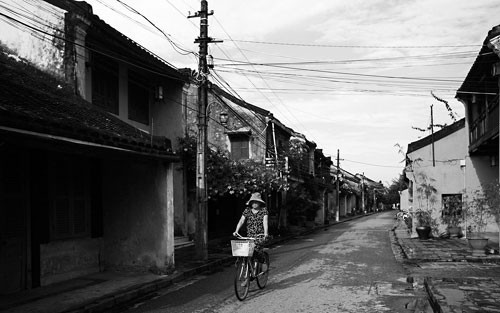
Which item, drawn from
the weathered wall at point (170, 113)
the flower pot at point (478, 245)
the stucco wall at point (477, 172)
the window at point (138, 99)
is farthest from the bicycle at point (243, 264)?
the stucco wall at point (477, 172)

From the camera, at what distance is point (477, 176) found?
67.0 feet

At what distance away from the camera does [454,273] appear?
459 inches

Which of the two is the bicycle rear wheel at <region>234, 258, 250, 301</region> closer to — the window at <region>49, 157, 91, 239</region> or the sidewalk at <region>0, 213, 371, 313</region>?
the sidewalk at <region>0, 213, 371, 313</region>

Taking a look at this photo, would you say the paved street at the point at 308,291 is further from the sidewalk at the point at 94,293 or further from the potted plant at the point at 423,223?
the potted plant at the point at 423,223

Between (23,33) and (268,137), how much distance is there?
1738 centimetres

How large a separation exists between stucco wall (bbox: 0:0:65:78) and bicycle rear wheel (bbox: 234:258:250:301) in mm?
6474

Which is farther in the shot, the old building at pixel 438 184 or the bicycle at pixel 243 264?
the old building at pixel 438 184

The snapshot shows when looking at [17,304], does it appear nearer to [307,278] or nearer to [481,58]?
[307,278]

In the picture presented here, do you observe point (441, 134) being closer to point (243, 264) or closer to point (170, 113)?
point (170, 113)

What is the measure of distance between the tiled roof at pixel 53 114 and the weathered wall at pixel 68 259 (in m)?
2.64

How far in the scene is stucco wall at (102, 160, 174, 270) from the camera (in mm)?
11203

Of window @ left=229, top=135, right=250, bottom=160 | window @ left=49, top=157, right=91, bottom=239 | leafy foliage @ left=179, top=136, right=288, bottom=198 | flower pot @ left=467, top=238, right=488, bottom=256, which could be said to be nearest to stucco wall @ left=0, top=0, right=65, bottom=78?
window @ left=49, top=157, right=91, bottom=239

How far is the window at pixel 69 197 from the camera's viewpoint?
33.3 feet

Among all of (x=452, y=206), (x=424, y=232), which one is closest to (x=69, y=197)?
(x=424, y=232)
